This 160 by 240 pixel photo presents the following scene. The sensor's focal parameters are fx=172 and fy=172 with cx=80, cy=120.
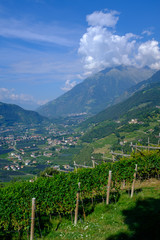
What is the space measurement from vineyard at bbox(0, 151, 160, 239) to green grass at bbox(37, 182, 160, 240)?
3.12 feet

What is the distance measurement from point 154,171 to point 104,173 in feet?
18.7

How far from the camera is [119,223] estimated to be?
26.7ft

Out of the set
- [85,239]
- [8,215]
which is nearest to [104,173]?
[85,239]

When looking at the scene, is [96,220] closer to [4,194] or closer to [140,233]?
[140,233]

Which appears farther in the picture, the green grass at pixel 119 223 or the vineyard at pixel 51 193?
the vineyard at pixel 51 193

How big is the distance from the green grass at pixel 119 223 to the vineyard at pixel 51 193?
3.12 ft

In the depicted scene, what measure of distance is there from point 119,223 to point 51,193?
4.07 m

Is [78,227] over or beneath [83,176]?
beneath

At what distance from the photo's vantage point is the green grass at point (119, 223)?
709cm

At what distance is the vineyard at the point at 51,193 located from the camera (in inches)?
351

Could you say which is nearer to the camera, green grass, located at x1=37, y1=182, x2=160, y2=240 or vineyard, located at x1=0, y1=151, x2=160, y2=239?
green grass, located at x1=37, y1=182, x2=160, y2=240

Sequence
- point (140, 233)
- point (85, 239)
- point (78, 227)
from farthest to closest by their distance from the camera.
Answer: point (78, 227)
point (85, 239)
point (140, 233)

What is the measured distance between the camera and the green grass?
7090 mm

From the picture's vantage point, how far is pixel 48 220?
32.6 feet
